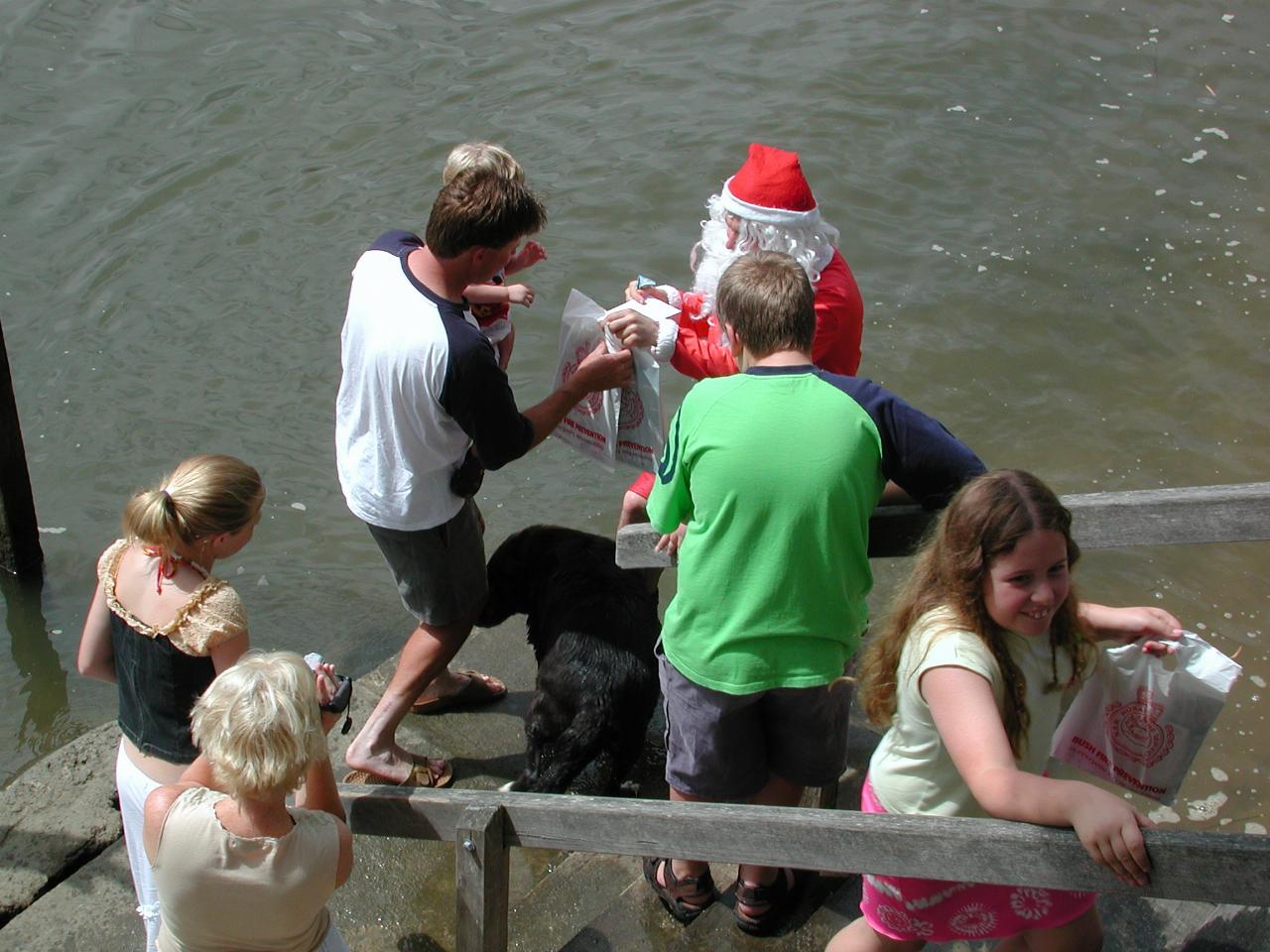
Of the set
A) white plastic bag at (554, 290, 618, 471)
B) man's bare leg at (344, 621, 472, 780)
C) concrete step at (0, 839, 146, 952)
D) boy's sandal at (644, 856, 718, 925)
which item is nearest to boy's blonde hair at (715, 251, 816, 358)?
white plastic bag at (554, 290, 618, 471)

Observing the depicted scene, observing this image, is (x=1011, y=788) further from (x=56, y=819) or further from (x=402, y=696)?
(x=56, y=819)

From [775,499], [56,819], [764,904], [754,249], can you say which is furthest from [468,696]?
[775,499]

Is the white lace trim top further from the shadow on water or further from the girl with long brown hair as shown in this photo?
the shadow on water

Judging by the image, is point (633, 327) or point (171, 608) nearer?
point (171, 608)

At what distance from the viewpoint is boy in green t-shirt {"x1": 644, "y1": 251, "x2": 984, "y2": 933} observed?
261cm

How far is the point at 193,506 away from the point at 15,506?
3775 millimetres

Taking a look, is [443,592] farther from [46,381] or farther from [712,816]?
[46,381]

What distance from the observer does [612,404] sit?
12.1 ft

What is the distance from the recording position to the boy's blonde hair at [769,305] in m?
2.71

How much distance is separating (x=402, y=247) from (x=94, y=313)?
4857 mm

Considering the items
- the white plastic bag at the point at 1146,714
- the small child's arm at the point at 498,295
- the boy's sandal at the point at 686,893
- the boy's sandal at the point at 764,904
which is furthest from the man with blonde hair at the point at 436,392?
the white plastic bag at the point at 1146,714

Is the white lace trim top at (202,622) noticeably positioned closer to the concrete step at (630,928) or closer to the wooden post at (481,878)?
the wooden post at (481,878)

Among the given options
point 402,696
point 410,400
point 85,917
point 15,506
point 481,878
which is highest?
point 410,400

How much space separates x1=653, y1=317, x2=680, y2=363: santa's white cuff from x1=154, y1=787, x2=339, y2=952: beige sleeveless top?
1490 mm
